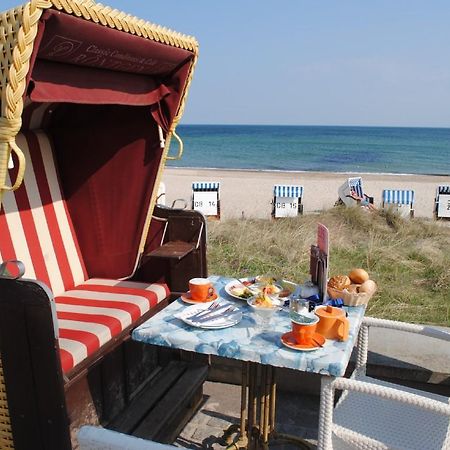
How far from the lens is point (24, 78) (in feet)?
6.98

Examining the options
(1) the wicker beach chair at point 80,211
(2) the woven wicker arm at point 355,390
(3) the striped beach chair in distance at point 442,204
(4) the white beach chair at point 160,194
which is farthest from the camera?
(3) the striped beach chair in distance at point 442,204

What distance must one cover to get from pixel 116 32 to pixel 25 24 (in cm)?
58

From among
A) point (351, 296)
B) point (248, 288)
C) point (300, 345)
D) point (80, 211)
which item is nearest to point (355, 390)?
point (300, 345)

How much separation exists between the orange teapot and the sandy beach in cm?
973

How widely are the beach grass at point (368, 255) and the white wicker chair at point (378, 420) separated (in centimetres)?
230

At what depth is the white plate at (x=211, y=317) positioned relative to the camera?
2.47 m

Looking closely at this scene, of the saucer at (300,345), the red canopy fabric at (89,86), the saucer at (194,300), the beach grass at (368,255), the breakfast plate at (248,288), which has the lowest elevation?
the beach grass at (368,255)

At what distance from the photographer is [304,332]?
Result: 228cm

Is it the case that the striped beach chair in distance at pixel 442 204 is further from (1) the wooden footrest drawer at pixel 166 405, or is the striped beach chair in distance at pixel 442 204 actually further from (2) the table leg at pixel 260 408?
(2) the table leg at pixel 260 408

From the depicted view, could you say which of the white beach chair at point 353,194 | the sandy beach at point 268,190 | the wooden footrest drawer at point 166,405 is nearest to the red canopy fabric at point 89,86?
the wooden footrest drawer at point 166,405

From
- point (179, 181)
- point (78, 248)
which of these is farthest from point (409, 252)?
point (179, 181)

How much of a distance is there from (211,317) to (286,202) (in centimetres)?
1002

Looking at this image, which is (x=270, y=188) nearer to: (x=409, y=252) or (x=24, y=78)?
(x=409, y=252)

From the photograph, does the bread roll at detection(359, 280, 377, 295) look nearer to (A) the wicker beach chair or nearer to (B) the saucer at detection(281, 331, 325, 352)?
(B) the saucer at detection(281, 331, 325, 352)
